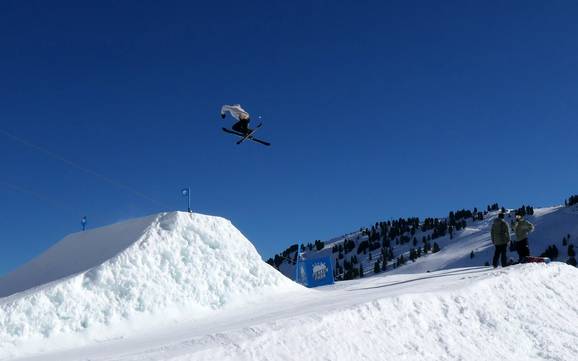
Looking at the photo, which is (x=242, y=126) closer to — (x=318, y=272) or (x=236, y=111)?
(x=236, y=111)

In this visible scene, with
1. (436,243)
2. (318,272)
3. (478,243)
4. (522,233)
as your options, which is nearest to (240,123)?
(318,272)

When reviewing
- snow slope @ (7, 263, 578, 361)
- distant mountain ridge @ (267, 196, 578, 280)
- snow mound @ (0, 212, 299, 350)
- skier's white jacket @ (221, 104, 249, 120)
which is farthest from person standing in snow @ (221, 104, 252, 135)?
distant mountain ridge @ (267, 196, 578, 280)

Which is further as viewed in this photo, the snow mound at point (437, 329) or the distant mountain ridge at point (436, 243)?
the distant mountain ridge at point (436, 243)

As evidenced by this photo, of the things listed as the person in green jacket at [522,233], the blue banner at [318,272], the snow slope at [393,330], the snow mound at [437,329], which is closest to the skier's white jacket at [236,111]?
the blue banner at [318,272]

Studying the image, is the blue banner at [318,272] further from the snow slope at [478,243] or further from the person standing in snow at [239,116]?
the snow slope at [478,243]

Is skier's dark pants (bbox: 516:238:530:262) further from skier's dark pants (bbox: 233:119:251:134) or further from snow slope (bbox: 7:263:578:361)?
skier's dark pants (bbox: 233:119:251:134)

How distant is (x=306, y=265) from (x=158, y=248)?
31.1ft

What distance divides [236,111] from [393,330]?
470 inches

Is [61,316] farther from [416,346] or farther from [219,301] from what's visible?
[416,346]

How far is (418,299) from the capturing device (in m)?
13.7

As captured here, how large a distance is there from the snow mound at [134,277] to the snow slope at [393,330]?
890 mm

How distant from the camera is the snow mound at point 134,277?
13133 mm

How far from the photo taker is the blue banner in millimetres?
23656

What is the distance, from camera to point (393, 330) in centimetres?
1216
